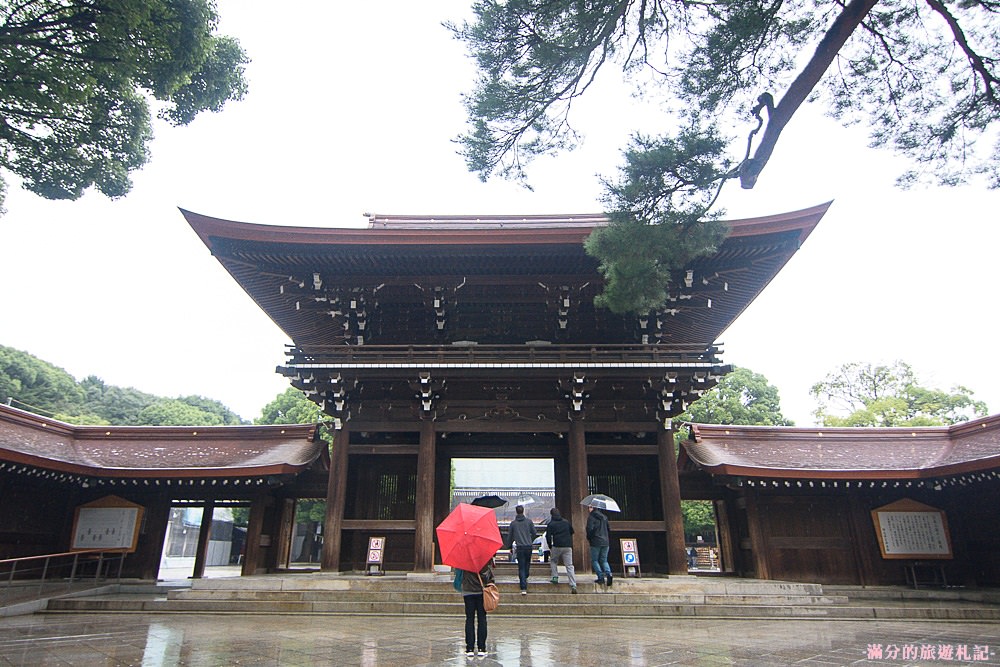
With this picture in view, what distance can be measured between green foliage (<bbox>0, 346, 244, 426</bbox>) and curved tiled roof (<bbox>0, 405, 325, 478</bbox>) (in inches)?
1283

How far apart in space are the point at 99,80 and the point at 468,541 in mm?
7346

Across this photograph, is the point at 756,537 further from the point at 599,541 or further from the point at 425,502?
the point at 425,502

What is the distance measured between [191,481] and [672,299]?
41.6 feet

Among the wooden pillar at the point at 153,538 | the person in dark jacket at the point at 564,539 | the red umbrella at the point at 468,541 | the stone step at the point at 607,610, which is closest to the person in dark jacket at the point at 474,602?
the red umbrella at the point at 468,541

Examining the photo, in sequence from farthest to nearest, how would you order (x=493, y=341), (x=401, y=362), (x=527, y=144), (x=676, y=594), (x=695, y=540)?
(x=695, y=540)
(x=493, y=341)
(x=401, y=362)
(x=676, y=594)
(x=527, y=144)

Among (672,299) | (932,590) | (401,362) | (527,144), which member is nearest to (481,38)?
(527,144)

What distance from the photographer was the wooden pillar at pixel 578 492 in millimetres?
12031

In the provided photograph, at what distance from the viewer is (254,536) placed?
1397 centimetres

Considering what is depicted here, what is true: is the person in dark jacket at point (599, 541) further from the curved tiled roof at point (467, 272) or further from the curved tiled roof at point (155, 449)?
the curved tiled roof at point (155, 449)

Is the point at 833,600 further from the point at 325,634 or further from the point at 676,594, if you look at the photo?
the point at 325,634

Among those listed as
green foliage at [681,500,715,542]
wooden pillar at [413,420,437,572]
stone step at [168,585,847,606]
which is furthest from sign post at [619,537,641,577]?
green foliage at [681,500,715,542]

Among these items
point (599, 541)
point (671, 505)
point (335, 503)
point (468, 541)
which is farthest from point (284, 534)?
point (468, 541)

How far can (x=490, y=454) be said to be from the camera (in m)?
14.1

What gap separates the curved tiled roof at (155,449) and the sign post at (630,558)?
786 centimetres
